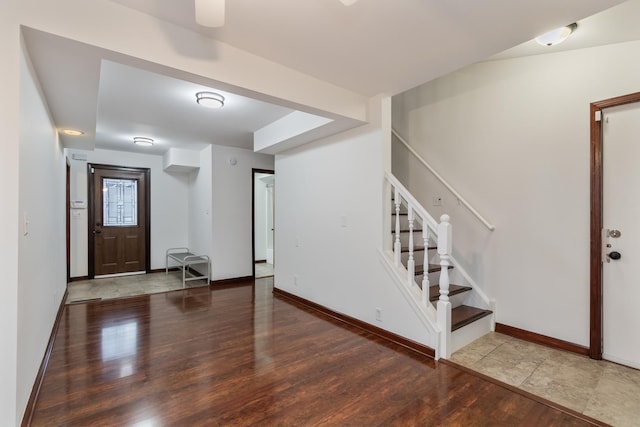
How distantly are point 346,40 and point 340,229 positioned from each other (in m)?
2.06

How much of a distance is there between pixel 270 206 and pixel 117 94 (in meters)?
5.13

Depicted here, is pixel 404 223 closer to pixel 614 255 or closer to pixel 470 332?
pixel 470 332

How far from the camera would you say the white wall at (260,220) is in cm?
794

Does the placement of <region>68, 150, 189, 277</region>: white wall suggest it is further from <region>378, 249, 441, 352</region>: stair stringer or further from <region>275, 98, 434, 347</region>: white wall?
<region>378, 249, 441, 352</region>: stair stringer

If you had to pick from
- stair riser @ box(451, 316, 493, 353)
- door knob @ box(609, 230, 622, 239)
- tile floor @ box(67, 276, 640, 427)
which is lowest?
tile floor @ box(67, 276, 640, 427)

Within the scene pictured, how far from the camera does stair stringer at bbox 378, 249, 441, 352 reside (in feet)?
8.63

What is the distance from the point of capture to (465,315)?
3025mm

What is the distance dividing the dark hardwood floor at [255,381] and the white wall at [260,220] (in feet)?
14.6

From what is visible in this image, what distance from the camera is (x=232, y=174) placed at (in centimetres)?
564

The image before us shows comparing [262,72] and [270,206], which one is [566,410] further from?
[270,206]

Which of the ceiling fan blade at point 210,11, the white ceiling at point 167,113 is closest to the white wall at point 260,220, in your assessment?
the white ceiling at point 167,113

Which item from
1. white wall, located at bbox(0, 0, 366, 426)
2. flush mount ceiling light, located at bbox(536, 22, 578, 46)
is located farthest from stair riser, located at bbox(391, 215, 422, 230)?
white wall, located at bbox(0, 0, 366, 426)

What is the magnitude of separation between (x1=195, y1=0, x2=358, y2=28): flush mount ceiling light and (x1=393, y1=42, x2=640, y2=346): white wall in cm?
250

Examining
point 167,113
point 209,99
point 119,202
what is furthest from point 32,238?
point 119,202
